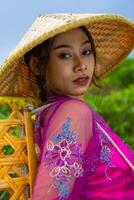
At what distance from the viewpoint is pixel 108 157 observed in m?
2.36

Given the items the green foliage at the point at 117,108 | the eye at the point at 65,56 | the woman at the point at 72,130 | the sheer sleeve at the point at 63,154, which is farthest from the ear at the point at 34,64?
the green foliage at the point at 117,108

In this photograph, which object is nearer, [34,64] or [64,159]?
[64,159]

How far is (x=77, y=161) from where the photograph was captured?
2273mm

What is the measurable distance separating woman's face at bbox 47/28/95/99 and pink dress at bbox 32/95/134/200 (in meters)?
0.05

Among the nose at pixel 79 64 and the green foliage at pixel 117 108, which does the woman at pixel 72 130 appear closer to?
the nose at pixel 79 64

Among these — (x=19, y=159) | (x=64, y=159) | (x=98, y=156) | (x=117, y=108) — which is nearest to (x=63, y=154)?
(x=64, y=159)

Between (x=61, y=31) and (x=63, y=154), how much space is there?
38cm

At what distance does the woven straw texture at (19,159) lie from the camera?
2506 mm

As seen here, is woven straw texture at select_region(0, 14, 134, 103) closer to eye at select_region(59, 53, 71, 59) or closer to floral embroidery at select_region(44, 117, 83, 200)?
eye at select_region(59, 53, 71, 59)

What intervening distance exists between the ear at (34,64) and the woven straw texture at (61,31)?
0.03 metres

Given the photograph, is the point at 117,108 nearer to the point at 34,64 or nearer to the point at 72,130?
the point at 34,64

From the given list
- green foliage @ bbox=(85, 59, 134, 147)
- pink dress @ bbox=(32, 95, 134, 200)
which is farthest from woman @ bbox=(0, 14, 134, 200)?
green foliage @ bbox=(85, 59, 134, 147)

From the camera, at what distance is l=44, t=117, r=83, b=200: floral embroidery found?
2262 millimetres

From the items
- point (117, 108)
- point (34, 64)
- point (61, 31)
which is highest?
point (61, 31)
